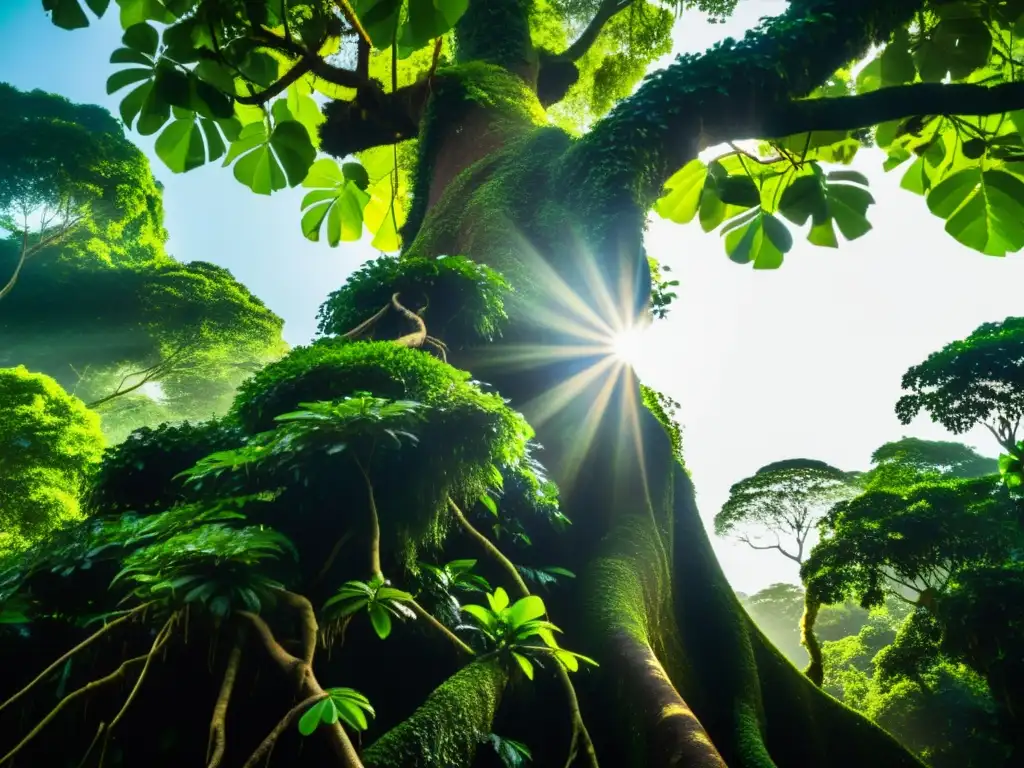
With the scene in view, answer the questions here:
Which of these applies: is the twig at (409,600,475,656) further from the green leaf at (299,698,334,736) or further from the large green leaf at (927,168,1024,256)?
the large green leaf at (927,168,1024,256)

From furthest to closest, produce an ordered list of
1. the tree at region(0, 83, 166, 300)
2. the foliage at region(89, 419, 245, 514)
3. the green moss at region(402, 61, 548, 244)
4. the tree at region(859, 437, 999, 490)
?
1. the tree at region(859, 437, 999, 490)
2. the tree at region(0, 83, 166, 300)
3. the green moss at region(402, 61, 548, 244)
4. the foliage at region(89, 419, 245, 514)

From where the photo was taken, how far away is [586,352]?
3.48 meters

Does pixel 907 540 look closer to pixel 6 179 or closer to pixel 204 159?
pixel 204 159

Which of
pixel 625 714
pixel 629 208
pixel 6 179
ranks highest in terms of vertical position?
pixel 6 179

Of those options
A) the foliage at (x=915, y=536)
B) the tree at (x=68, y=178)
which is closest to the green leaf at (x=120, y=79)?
the foliage at (x=915, y=536)

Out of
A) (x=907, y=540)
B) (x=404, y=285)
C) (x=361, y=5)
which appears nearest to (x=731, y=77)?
(x=404, y=285)

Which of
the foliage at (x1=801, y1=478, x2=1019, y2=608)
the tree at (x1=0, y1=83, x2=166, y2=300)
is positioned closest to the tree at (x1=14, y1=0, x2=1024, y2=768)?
the foliage at (x1=801, y1=478, x2=1019, y2=608)

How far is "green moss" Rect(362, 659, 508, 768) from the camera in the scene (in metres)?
1.35

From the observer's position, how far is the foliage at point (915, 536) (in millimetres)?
9945

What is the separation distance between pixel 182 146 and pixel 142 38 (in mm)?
300

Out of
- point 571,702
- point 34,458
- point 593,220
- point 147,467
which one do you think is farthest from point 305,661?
Answer: point 34,458

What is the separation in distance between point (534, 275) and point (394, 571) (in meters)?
2.39

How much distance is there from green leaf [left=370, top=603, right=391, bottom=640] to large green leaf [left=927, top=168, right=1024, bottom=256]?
1775mm

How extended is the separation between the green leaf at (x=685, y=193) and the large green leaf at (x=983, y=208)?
604 millimetres
